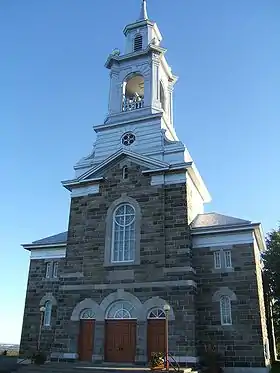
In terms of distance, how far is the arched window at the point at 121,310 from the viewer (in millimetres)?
19844

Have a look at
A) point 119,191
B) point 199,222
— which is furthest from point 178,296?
point 119,191

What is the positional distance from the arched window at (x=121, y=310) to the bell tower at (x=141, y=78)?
35.7 feet

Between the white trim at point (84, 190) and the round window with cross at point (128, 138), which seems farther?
the round window with cross at point (128, 138)

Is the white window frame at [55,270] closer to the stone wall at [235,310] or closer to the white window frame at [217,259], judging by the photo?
the stone wall at [235,310]

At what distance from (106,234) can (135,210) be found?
2.07 m

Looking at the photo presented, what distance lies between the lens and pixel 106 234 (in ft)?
71.5

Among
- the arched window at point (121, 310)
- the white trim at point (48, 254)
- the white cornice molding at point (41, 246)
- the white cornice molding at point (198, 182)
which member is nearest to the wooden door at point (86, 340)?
the arched window at point (121, 310)

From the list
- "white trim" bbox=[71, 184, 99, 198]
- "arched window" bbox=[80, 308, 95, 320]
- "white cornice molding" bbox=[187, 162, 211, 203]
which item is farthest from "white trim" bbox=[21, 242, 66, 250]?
"white cornice molding" bbox=[187, 162, 211, 203]

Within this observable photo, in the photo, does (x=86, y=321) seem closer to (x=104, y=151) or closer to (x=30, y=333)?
(x=30, y=333)

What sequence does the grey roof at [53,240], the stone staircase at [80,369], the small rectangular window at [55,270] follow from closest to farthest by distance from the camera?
the stone staircase at [80,369] < the small rectangular window at [55,270] < the grey roof at [53,240]

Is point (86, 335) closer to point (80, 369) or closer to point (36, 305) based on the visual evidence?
point (80, 369)

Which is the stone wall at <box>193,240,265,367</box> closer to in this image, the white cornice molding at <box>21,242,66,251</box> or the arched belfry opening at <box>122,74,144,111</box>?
the white cornice molding at <box>21,242,66,251</box>

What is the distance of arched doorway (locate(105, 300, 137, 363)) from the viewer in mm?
19172

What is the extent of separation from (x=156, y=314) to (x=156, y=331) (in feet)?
2.57
